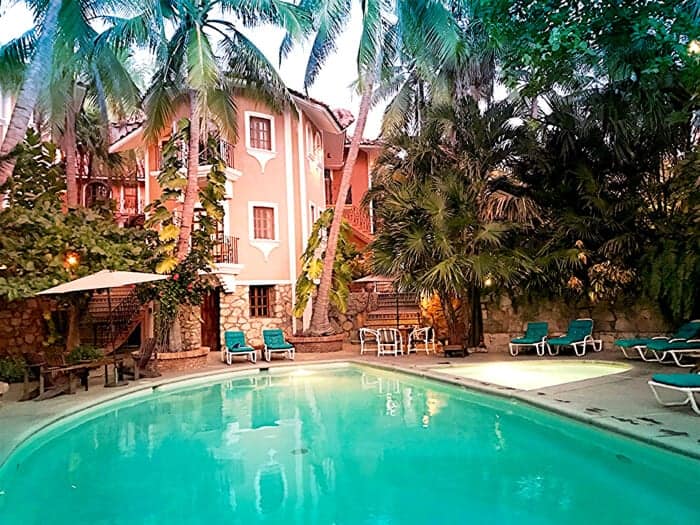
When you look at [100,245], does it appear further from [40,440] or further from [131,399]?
[40,440]

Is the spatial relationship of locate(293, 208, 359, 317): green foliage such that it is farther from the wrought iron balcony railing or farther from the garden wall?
the garden wall

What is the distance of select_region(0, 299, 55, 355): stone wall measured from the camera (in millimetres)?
14953

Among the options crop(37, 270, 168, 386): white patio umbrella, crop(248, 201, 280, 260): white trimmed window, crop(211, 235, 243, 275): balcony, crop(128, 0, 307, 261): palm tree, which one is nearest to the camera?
crop(37, 270, 168, 386): white patio umbrella

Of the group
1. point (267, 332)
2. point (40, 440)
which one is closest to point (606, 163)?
point (267, 332)

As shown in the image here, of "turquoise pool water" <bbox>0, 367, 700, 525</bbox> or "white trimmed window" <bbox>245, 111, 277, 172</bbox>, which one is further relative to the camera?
"white trimmed window" <bbox>245, 111, 277, 172</bbox>

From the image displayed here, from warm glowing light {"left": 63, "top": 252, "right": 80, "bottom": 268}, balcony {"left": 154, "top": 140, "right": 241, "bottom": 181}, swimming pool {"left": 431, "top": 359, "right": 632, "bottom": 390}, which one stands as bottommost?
swimming pool {"left": 431, "top": 359, "right": 632, "bottom": 390}

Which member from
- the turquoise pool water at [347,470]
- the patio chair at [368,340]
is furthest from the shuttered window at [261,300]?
the turquoise pool water at [347,470]

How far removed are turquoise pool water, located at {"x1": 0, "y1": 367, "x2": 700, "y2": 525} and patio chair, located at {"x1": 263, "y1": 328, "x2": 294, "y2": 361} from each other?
6.16 metres

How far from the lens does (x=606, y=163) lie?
1587 centimetres

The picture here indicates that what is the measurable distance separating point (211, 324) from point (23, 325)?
260 inches

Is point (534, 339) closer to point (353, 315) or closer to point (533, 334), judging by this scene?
point (533, 334)

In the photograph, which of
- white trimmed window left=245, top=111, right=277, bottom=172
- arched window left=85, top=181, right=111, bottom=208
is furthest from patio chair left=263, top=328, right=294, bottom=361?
arched window left=85, top=181, right=111, bottom=208

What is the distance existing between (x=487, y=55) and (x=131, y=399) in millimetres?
15117

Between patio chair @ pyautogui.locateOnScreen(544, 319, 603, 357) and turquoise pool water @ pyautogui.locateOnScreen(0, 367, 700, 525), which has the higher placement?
patio chair @ pyautogui.locateOnScreen(544, 319, 603, 357)
